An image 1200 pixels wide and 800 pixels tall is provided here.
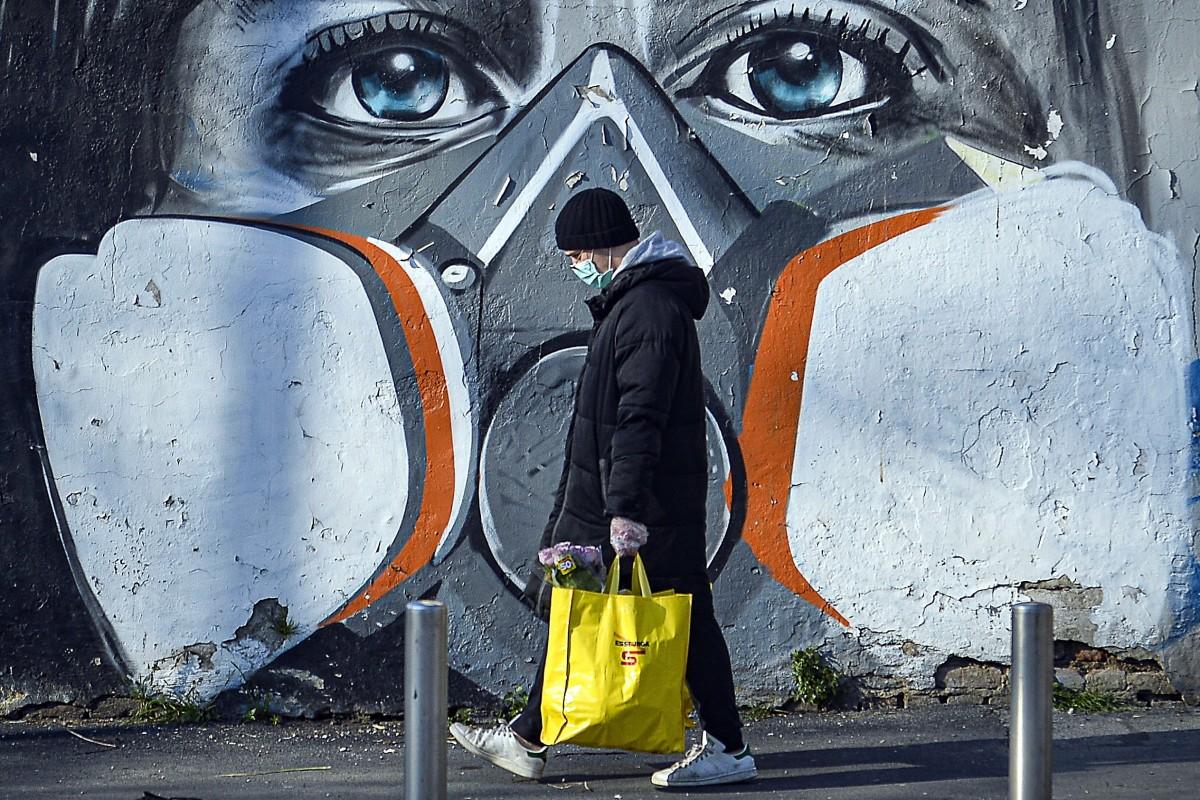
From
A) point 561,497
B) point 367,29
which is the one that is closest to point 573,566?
point 561,497

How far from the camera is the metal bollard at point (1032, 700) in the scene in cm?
349

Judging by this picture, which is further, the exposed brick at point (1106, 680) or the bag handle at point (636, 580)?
the exposed brick at point (1106, 680)

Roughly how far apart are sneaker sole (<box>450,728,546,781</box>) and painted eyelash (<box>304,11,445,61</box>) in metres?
2.72

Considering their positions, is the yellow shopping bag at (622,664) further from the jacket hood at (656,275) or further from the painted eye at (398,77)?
the painted eye at (398,77)

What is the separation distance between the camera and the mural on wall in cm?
513

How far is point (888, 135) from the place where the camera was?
5184 millimetres

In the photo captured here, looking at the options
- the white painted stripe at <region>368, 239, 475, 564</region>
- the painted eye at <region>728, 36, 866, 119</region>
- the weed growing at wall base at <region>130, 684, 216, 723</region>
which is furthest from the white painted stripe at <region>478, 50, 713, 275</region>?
the weed growing at wall base at <region>130, 684, 216, 723</region>

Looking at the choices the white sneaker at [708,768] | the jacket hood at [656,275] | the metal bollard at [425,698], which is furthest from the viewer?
the white sneaker at [708,768]

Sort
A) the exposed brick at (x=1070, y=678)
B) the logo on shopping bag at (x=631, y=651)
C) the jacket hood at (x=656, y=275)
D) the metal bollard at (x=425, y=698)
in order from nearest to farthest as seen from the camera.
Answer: the metal bollard at (x=425, y=698) < the logo on shopping bag at (x=631, y=651) < the jacket hood at (x=656, y=275) < the exposed brick at (x=1070, y=678)

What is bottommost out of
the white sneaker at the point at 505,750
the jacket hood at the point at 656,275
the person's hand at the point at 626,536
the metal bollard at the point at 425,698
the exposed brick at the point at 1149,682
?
the white sneaker at the point at 505,750

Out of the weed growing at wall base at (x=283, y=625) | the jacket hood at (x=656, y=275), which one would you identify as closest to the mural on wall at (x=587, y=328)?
the weed growing at wall base at (x=283, y=625)

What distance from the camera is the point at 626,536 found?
3.95m

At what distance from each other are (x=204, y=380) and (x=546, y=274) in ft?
4.66

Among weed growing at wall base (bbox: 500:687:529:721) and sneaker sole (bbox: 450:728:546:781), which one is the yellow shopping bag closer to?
sneaker sole (bbox: 450:728:546:781)
